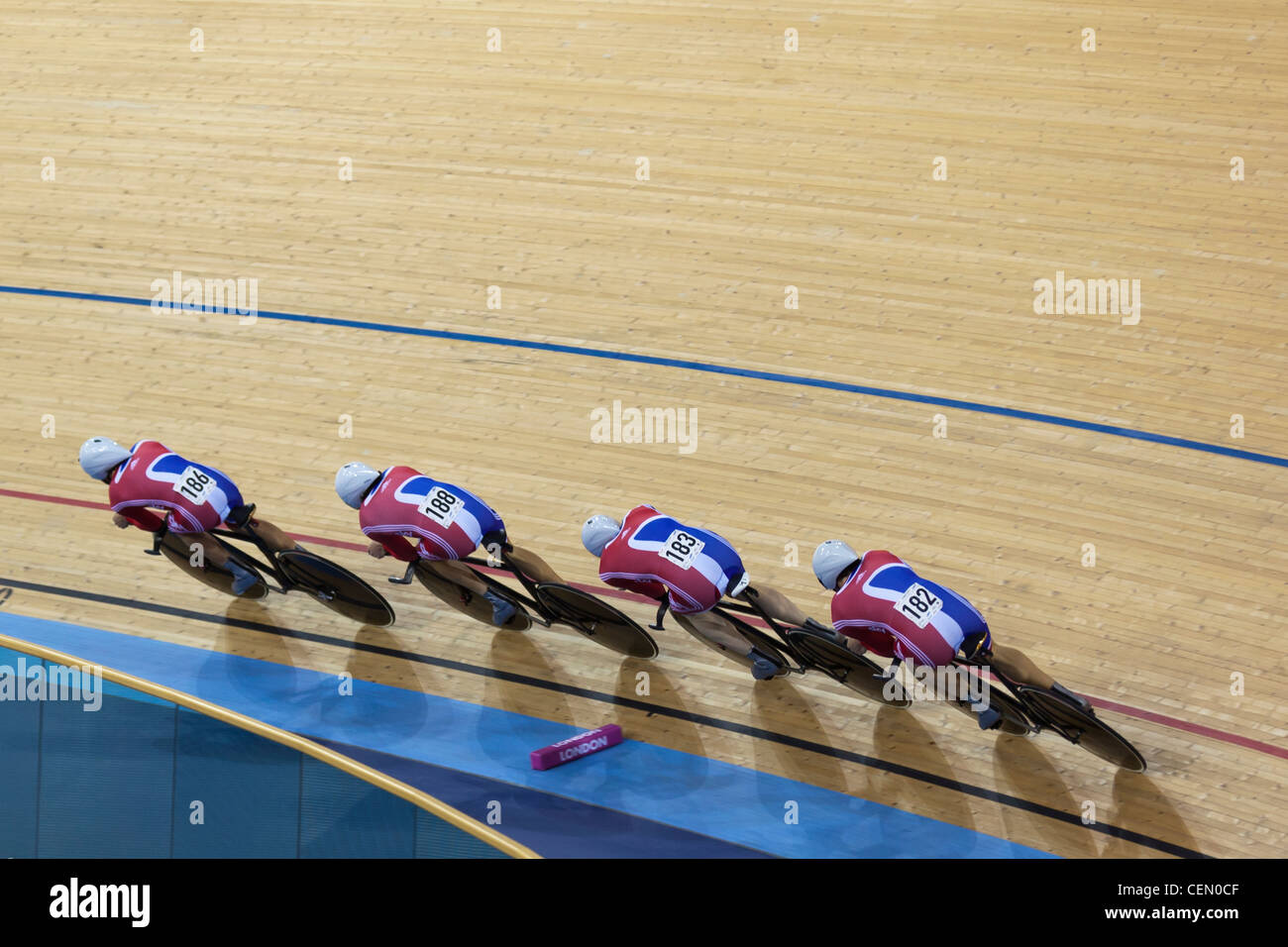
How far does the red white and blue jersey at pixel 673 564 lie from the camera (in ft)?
15.6

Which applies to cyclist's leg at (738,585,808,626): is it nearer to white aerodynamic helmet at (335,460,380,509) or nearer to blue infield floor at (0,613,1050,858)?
blue infield floor at (0,613,1050,858)

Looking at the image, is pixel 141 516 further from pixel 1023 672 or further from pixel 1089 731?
pixel 1089 731

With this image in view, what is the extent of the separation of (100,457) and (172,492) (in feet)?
1.17

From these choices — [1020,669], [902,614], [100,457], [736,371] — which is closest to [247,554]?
[100,457]

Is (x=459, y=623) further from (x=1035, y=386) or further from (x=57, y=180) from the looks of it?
(x=57, y=180)

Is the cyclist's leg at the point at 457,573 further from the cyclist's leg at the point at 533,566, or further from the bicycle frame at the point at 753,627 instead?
the bicycle frame at the point at 753,627

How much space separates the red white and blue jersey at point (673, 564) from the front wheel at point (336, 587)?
1176mm

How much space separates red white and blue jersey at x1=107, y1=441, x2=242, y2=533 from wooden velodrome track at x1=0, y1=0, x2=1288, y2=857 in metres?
0.58

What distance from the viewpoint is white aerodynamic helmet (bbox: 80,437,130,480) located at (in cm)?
530

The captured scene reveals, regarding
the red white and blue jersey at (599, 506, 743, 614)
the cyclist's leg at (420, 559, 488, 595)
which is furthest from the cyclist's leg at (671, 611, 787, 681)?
the cyclist's leg at (420, 559, 488, 595)

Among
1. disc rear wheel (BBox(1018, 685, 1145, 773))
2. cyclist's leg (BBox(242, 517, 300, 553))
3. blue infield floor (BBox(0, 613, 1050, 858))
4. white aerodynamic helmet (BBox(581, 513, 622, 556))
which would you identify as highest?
white aerodynamic helmet (BBox(581, 513, 622, 556))

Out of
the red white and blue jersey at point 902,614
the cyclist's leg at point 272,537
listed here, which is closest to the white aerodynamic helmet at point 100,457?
the cyclist's leg at point 272,537

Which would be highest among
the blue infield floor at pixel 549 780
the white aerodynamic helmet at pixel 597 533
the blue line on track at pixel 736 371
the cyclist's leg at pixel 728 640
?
the blue line on track at pixel 736 371
